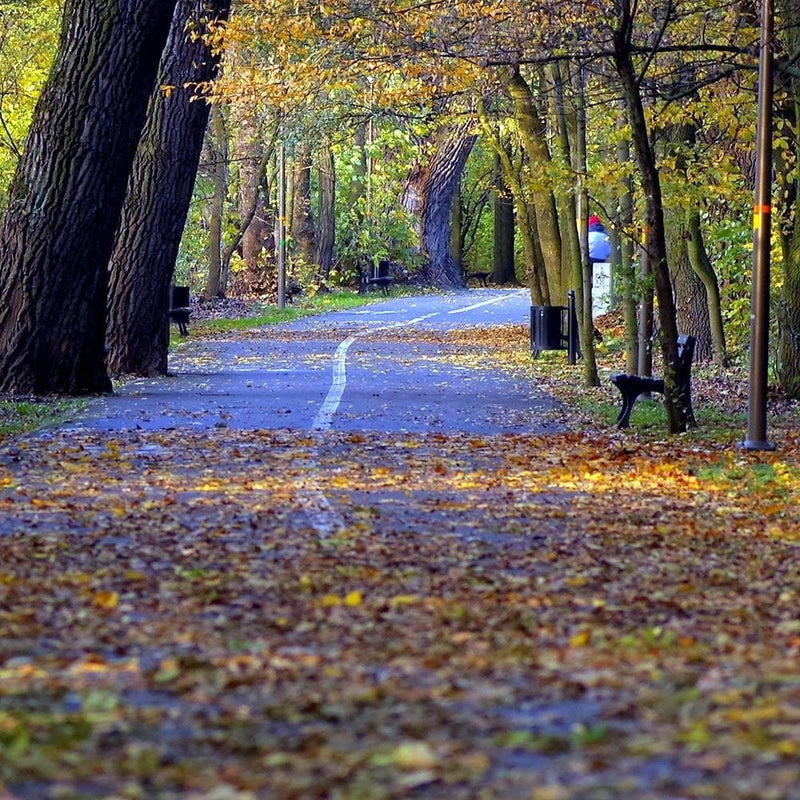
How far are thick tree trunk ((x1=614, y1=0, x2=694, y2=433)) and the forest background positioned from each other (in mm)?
21

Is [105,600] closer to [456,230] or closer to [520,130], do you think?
[520,130]

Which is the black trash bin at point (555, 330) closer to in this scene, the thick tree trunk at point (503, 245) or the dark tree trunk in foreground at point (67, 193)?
the dark tree trunk in foreground at point (67, 193)

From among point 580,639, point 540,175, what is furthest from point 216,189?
point 580,639

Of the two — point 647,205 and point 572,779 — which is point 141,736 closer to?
point 572,779

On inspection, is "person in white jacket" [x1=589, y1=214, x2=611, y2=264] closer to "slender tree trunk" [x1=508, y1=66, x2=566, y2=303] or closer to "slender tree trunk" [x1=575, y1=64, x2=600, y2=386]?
"slender tree trunk" [x1=508, y1=66, x2=566, y2=303]

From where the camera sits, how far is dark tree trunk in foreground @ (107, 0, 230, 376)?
23.5 metres

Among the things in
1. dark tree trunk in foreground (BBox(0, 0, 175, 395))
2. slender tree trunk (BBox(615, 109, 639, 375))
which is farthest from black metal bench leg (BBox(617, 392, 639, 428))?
dark tree trunk in foreground (BBox(0, 0, 175, 395))

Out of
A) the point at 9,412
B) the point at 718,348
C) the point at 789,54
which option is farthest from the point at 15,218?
the point at 718,348

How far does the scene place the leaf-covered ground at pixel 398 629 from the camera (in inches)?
198

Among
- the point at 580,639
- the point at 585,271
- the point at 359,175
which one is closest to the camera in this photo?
the point at 580,639

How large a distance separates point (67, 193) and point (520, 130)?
9.02 metres

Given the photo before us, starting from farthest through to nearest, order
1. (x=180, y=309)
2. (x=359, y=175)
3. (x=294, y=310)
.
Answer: (x=359, y=175) < (x=294, y=310) < (x=180, y=309)

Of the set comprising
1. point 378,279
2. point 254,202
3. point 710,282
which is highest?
point 254,202

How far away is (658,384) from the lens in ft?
53.9
